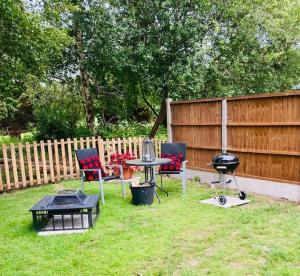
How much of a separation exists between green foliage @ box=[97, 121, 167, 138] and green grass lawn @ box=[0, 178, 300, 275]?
5.33 meters

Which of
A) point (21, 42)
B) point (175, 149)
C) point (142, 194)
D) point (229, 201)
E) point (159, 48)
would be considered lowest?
point (229, 201)

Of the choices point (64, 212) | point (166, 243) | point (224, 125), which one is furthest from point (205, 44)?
point (166, 243)

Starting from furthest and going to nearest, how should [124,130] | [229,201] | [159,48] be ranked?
[124,130]
[159,48]
[229,201]

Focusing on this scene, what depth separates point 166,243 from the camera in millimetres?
3676

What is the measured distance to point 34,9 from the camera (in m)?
7.77

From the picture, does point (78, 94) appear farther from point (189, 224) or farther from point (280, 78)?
point (189, 224)

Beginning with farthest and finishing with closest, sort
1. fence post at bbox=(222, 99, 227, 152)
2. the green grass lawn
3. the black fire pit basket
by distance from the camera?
1. fence post at bbox=(222, 99, 227, 152)
2. the black fire pit basket
3. the green grass lawn

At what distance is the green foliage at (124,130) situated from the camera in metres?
10.6

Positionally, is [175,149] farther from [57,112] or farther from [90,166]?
[57,112]

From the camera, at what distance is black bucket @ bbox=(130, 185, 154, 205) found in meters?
5.25

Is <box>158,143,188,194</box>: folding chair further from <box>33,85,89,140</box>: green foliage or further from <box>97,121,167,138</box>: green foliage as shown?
<box>33,85,89,140</box>: green foliage

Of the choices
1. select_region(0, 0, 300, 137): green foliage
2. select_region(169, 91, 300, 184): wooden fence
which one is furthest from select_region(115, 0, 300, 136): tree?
select_region(169, 91, 300, 184): wooden fence

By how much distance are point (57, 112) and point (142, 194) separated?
21.0 ft

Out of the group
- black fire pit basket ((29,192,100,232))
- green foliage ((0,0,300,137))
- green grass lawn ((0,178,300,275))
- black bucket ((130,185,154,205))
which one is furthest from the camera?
green foliage ((0,0,300,137))
